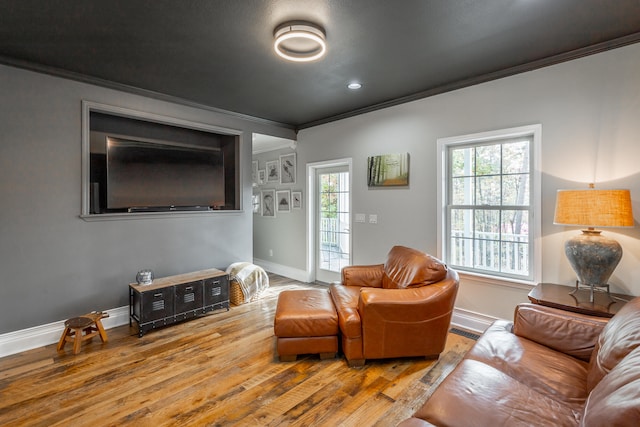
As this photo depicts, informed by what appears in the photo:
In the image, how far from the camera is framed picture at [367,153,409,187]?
370 cm

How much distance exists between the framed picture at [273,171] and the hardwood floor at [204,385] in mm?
3216

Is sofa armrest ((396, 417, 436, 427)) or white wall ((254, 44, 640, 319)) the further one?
white wall ((254, 44, 640, 319))

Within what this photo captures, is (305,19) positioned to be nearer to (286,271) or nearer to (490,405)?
(490,405)

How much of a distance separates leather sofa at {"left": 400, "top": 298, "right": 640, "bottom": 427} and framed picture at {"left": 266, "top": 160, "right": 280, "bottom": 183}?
435 centimetres

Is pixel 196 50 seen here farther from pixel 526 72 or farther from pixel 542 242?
pixel 542 242

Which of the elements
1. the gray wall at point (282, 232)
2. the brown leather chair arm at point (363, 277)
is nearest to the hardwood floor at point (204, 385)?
the brown leather chair arm at point (363, 277)

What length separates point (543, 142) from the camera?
2740 mm

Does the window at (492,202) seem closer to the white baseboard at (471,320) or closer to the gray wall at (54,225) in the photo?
the white baseboard at (471,320)

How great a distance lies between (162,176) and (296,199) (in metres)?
2.17

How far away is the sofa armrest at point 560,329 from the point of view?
1.75 metres

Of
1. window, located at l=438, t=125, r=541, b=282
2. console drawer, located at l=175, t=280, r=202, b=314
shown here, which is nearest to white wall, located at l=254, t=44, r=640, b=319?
window, located at l=438, t=125, r=541, b=282

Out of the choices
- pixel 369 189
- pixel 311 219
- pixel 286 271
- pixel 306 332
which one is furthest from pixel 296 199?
pixel 306 332

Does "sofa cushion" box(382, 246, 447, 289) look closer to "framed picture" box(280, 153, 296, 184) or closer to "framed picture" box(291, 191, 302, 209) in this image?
"framed picture" box(291, 191, 302, 209)

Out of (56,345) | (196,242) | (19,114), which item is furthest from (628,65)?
(56,345)
